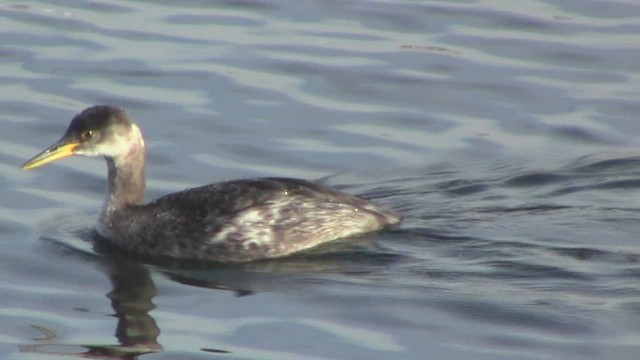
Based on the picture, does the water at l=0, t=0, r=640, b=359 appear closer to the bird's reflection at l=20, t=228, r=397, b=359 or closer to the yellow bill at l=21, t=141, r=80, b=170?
the bird's reflection at l=20, t=228, r=397, b=359

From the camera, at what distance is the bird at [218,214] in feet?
46.9

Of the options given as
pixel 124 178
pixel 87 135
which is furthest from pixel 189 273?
pixel 87 135

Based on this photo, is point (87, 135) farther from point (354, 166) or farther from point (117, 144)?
point (354, 166)

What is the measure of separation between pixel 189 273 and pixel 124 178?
1.25 meters

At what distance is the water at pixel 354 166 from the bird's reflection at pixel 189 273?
0.03m

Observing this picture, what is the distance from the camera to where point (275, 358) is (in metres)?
11.6

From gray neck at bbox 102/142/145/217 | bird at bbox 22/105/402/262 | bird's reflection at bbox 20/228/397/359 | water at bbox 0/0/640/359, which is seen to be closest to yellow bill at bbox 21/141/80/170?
bird at bbox 22/105/402/262

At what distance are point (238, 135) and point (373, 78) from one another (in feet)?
7.60

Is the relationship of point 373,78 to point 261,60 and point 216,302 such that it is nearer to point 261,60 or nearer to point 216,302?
point 261,60

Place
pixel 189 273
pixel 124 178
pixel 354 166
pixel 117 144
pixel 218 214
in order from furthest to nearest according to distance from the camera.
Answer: pixel 354 166 → pixel 124 178 → pixel 117 144 → pixel 218 214 → pixel 189 273

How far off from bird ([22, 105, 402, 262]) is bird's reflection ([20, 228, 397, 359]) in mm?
131

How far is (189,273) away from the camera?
13.8 m

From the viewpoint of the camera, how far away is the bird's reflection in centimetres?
1254

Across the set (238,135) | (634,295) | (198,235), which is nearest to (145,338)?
(198,235)
